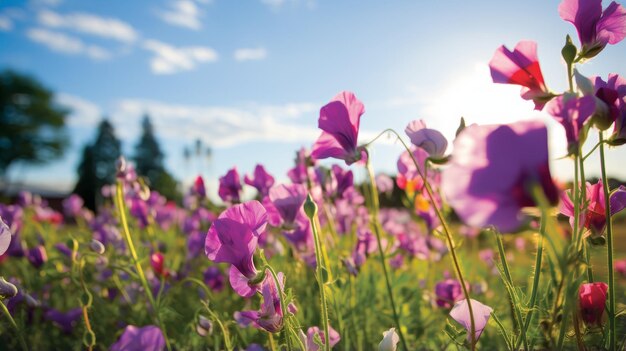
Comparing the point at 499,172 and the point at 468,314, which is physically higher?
the point at 499,172

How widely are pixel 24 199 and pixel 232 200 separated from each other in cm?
390

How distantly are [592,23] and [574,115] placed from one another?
1.41ft

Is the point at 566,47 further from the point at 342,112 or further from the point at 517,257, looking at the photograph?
the point at 517,257

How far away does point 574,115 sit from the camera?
0.76 meters

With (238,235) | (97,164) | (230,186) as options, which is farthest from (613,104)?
(97,164)

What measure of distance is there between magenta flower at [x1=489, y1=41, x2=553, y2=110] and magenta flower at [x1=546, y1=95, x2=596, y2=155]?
0.20 meters

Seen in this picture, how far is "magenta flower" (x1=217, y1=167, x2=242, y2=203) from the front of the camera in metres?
Answer: 2.07

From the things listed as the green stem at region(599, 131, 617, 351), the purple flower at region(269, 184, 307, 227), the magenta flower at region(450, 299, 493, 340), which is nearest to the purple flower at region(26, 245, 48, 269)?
the purple flower at region(269, 184, 307, 227)

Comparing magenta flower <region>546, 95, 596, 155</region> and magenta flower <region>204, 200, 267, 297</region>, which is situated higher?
magenta flower <region>546, 95, 596, 155</region>

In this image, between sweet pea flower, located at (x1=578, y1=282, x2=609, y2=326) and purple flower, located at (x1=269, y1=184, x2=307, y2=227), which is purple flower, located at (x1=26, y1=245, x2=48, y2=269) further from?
sweet pea flower, located at (x1=578, y1=282, x2=609, y2=326)

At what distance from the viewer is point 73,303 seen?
3.00 meters

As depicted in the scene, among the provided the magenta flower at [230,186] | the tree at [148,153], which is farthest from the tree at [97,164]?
the magenta flower at [230,186]

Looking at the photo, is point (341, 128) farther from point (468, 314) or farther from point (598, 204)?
point (598, 204)

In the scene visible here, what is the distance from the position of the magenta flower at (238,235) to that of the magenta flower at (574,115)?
580mm
